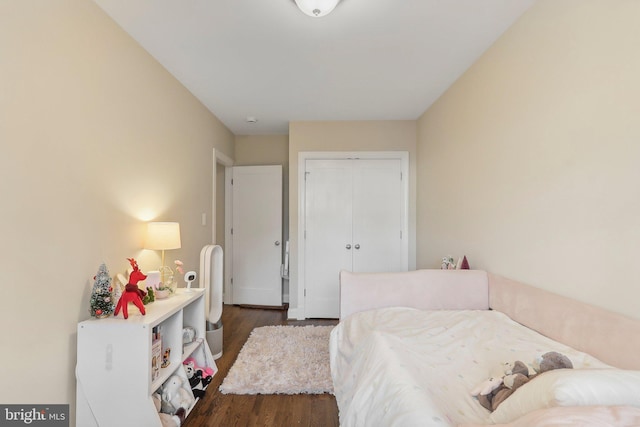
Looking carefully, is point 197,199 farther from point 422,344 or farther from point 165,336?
point 422,344

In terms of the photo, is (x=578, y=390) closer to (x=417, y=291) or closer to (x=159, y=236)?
(x=417, y=291)

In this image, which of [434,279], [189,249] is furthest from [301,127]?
[434,279]

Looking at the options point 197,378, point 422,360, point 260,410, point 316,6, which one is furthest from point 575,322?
point 197,378

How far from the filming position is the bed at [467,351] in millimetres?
699

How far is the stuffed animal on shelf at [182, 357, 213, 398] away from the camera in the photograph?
6.12 feet

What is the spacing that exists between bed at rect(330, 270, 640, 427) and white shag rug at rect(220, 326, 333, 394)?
1.34 feet

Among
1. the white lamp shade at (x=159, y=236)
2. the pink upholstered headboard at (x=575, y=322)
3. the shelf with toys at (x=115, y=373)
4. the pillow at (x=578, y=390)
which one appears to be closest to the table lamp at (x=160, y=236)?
the white lamp shade at (x=159, y=236)

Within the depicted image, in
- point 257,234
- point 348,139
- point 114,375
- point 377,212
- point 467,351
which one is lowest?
point 114,375

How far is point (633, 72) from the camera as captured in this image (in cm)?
106

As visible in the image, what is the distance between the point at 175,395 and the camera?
1640 millimetres

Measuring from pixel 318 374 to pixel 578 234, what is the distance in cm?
186

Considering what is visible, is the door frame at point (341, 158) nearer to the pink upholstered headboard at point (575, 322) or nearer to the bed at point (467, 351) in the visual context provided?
the bed at point (467, 351)

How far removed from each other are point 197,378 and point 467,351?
1.78 metres

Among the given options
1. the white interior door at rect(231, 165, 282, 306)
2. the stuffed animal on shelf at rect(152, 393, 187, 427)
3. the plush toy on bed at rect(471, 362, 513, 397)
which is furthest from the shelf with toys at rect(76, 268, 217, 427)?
the white interior door at rect(231, 165, 282, 306)
